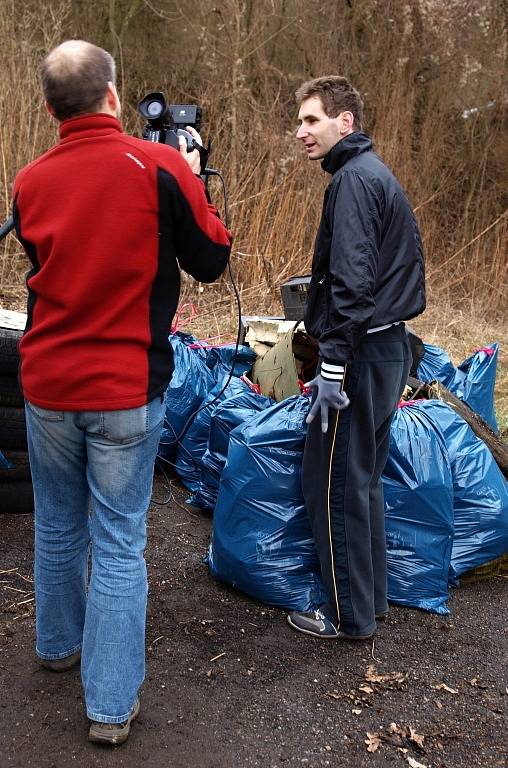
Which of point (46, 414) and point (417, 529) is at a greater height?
point (46, 414)

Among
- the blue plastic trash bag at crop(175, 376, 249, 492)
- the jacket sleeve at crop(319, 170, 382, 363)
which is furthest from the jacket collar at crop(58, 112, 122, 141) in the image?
the blue plastic trash bag at crop(175, 376, 249, 492)

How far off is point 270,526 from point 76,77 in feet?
6.16

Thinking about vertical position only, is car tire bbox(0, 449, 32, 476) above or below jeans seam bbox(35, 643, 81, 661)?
above

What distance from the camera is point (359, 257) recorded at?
265 cm

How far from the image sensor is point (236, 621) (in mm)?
3061

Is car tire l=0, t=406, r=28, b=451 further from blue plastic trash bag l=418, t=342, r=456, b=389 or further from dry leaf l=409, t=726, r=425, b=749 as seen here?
blue plastic trash bag l=418, t=342, r=456, b=389

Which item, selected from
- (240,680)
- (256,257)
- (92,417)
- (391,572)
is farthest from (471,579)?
(256,257)

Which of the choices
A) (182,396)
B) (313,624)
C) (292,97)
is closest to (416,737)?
(313,624)

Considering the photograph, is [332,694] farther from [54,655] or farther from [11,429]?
[11,429]

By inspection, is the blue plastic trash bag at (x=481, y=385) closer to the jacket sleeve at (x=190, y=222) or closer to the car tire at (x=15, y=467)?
the car tire at (x=15, y=467)

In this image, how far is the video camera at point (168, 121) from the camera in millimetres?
2416

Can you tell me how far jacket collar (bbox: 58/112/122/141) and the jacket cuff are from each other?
1083 millimetres

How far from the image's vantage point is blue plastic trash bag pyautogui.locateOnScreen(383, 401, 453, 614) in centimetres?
326

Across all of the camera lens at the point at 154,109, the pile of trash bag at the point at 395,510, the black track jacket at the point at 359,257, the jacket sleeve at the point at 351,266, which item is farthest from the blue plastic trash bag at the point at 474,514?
the camera lens at the point at 154,109
